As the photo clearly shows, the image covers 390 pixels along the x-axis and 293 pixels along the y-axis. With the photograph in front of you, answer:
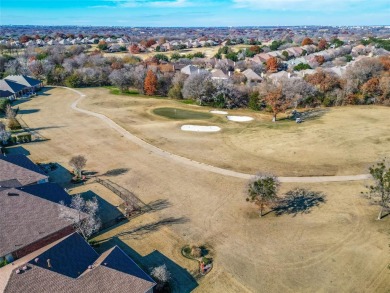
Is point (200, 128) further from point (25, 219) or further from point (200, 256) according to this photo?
point (25, 219)

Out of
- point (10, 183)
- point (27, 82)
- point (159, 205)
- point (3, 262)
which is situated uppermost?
point (27, 82)

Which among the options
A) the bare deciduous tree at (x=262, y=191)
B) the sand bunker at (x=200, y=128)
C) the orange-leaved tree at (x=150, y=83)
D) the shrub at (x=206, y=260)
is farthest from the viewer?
the orange-leaved tree at (x=150, y=83)

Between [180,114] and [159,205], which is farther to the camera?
[180,114]

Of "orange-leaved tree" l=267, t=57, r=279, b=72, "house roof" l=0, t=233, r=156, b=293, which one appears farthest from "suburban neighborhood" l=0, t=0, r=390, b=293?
"orange-leaved tree" l=267, t=57, r=279, b=72

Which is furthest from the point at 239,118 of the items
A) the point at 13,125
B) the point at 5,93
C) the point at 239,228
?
the point at 5,93

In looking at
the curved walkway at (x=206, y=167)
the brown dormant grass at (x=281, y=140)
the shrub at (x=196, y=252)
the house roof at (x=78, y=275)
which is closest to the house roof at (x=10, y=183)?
the house roof at (x=78, y=275)

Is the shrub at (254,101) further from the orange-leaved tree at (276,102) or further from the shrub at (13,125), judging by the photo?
the shrub at (13,125)

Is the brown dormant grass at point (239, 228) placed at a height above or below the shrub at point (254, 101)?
below

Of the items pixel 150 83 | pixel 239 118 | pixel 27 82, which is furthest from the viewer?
pixel 27 82
